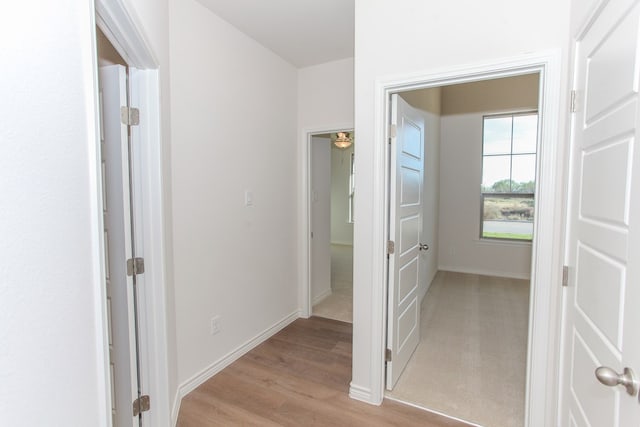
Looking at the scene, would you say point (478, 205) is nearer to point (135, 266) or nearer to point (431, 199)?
point (431, 199)

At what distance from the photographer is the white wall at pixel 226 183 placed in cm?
227

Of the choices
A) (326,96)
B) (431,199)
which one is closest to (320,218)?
(326,96)

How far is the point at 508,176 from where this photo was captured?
218 inches

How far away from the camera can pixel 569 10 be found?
160 centimetres

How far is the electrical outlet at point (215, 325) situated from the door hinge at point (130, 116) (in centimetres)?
157

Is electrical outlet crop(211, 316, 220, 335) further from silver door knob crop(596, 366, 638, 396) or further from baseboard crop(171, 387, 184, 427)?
silver door knob crop(596, 366, 638, 396)

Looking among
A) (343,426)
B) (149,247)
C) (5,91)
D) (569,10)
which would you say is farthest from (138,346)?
(569,10)

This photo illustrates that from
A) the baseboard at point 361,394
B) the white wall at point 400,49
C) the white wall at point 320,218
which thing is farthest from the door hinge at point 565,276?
the white wall at point 320,218

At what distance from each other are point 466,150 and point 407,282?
3.98 metres

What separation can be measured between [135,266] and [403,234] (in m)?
1.80

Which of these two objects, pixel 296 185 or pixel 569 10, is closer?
pixel 569 10

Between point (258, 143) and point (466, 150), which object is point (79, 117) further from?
point (466, 150)

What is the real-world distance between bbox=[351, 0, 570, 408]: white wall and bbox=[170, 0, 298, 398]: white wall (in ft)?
3.68

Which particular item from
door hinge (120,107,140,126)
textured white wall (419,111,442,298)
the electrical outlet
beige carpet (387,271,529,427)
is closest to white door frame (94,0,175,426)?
door hinge (120,107,140,126)
